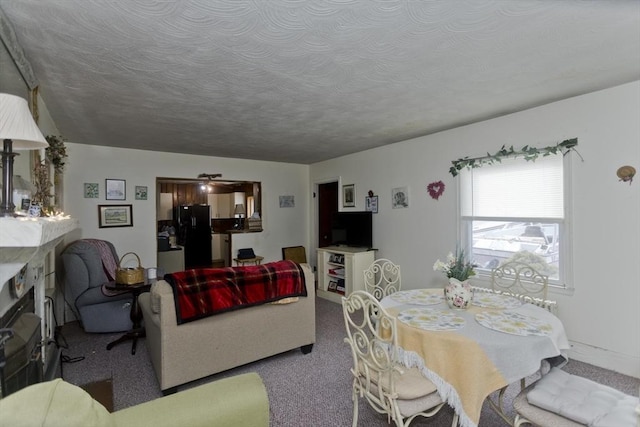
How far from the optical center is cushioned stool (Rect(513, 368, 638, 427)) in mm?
1381

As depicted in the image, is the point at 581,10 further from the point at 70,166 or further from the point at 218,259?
the point at 218,259

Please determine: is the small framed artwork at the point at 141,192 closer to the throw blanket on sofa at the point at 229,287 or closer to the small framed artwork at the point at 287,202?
the small framed artwork at the point at 287,202

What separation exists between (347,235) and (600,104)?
11.3 feet

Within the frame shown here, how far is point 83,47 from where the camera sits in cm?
181

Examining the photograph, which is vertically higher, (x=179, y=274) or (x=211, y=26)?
(x=211, y=26)

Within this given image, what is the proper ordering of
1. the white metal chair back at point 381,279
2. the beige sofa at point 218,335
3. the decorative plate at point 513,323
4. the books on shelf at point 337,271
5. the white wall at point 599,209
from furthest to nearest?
the books on shelf at point 337,271 → the white metal chair back at point 381,279 → the white wall at point 599,209 → the beige sofa at point 218,335 → the decorative plate at point 513,323

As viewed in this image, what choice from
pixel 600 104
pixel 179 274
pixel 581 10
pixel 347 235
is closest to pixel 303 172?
pixel 347 235

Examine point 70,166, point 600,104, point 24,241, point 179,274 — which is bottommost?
point 179,274

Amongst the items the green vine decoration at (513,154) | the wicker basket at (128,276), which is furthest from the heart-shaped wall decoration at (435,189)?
the wicker basket at (128,276)

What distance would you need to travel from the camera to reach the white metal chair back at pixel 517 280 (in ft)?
9.51

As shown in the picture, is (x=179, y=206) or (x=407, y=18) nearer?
(x=407, y=18)

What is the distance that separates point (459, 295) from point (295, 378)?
1.51m

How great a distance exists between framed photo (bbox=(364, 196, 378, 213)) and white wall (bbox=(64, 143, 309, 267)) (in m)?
1.74

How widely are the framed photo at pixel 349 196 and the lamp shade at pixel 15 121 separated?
4346 millimetres
